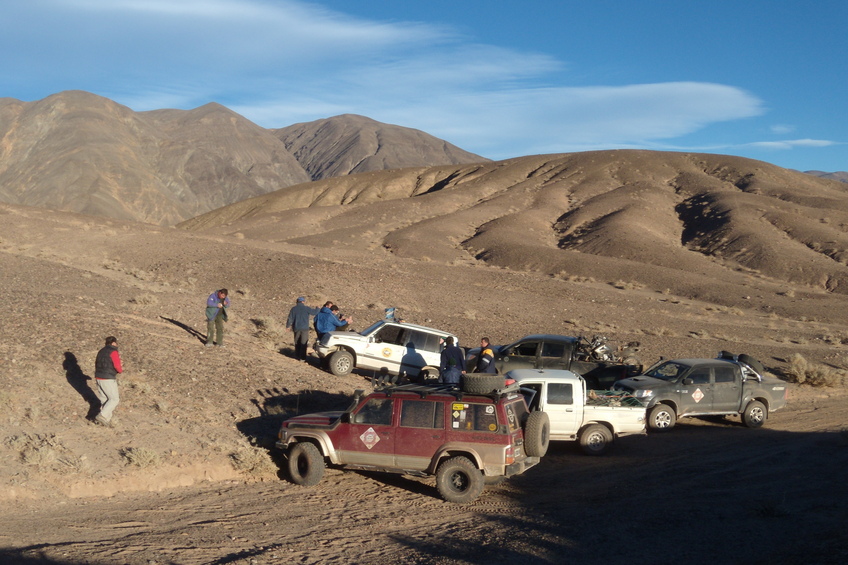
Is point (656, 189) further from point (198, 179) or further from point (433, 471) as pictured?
point (198, 179)

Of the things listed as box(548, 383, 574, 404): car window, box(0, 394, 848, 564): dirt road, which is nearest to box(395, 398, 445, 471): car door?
box(0, 394, 848, 564): dirt road

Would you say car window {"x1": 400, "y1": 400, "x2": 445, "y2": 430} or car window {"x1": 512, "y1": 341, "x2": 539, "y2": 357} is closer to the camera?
car window {"x1": 400, "y1": 400, "x2": 445, "y2": 430}

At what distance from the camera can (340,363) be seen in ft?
53.6

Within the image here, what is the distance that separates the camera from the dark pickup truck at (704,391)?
49.1 ft

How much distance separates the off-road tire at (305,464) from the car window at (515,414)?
277 centimetres

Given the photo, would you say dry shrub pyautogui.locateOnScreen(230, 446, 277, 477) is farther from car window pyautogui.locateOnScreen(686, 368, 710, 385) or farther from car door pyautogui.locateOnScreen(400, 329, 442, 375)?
car window pyautogui.locateOnScreen(686, 368, 710, 385)

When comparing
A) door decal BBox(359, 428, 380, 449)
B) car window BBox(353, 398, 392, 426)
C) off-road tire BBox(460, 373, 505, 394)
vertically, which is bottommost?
door decal BBox(359, 428, 380, 449)

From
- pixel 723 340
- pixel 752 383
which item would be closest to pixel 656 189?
pixel 723 340

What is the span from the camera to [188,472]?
1038cm

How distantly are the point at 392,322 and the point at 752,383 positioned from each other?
8.15m

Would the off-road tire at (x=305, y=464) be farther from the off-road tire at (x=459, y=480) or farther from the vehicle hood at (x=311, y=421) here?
the off-road tire at (x=459, y=480)

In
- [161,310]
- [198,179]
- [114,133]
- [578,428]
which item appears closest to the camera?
[578,428]

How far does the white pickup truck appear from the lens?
12.9 metres

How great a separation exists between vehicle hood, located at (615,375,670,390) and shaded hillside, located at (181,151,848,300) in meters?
26.5
